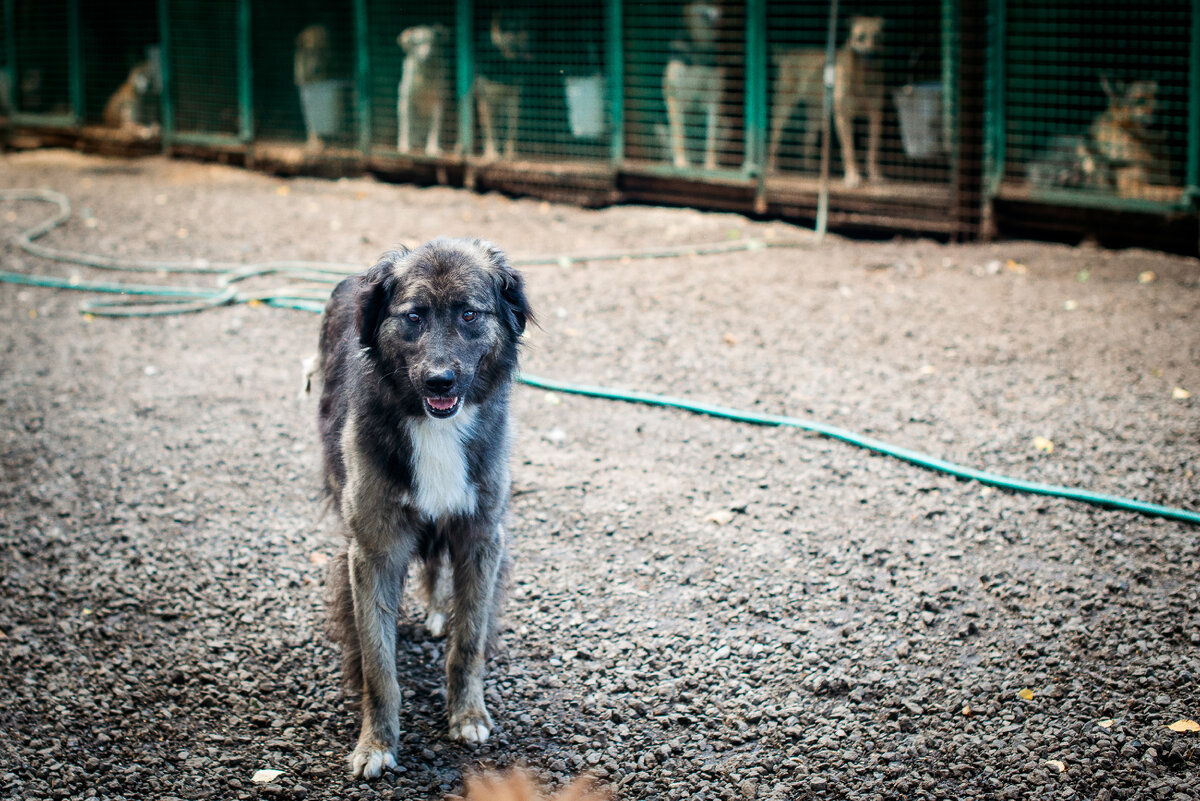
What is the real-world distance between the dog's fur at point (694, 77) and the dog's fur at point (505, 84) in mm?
2104

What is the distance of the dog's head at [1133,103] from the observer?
942 cm

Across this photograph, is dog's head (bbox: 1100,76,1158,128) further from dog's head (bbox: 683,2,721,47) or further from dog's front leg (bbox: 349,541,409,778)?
dog's front leg (bbox: 349,541,409,778)

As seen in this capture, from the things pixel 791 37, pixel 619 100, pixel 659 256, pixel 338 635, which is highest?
pixel 791 37

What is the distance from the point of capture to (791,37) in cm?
1245

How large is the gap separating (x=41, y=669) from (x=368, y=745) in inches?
50.3

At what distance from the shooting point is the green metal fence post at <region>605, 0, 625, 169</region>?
1075cm

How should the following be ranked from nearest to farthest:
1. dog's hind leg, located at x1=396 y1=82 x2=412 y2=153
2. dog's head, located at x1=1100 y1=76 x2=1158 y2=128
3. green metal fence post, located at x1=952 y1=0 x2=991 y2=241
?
green metal fence post, located at x1=952 y1=0 x2=991 y2=241
dog's head, located at x1=1100 y1=76 x2=1158 y2=128
dog's hind leg, located at x1=396 y1=82 x2=412 y2=153

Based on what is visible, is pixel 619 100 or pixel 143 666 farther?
pixel 619 100

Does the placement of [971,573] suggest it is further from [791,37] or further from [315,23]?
[315,23]

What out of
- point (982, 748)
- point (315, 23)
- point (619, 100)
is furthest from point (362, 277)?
point (315, 23)

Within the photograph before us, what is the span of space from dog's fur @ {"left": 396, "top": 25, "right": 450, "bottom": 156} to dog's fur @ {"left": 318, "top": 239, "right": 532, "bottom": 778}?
10264 millimetres

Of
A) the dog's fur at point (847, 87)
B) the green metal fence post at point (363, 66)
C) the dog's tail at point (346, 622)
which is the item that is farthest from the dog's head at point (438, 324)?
the green metal fence post at point (363, 66)

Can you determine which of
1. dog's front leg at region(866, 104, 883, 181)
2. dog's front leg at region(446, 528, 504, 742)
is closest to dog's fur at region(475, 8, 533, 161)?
dog's front leg at region(866, 104, 883, 181)

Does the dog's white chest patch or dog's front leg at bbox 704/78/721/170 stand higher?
dog's front leg at bbox 704/78/721/170
